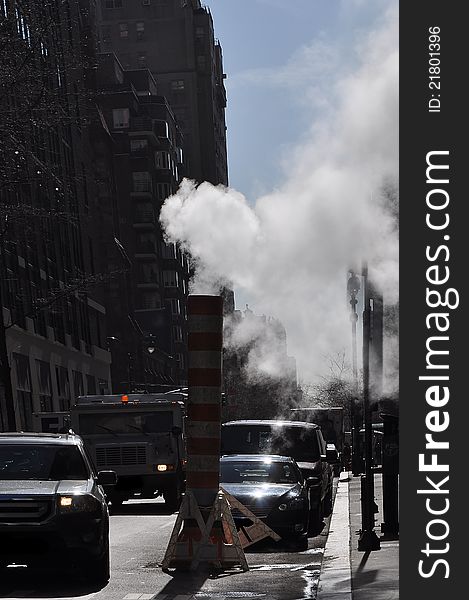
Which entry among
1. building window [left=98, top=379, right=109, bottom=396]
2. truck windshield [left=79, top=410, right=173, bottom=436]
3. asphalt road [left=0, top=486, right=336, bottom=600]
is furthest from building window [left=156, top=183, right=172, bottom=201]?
asphalt road [left=0, top=486, right=336, bottom=600]

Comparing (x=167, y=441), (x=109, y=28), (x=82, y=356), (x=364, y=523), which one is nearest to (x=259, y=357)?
(x=167, y=441)

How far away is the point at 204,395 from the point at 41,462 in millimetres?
1900

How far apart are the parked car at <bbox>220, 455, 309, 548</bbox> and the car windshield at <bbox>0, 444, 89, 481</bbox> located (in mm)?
4731

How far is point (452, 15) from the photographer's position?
11172mm

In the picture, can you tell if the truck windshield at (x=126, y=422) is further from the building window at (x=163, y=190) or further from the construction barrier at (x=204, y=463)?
the building window at (x=163, y=190)

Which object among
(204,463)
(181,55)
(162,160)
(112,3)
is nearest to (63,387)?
(204,463)

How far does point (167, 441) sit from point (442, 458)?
854 inches

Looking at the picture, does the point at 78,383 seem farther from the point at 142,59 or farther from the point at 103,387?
the point at 142,59

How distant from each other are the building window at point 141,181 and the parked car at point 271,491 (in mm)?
84841

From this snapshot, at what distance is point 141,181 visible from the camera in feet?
353

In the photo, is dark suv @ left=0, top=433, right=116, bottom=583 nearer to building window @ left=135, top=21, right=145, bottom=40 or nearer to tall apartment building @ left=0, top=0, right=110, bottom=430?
tall apartment building @ left=0, top=0, right=110, bottom=430

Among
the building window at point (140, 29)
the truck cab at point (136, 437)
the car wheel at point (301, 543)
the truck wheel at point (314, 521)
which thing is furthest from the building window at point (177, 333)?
the car wheel at point (301, 543)

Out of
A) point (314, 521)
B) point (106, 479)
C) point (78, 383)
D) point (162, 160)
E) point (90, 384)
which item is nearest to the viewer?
point (106, 479)

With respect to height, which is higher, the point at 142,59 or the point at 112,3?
the point at 112,3
